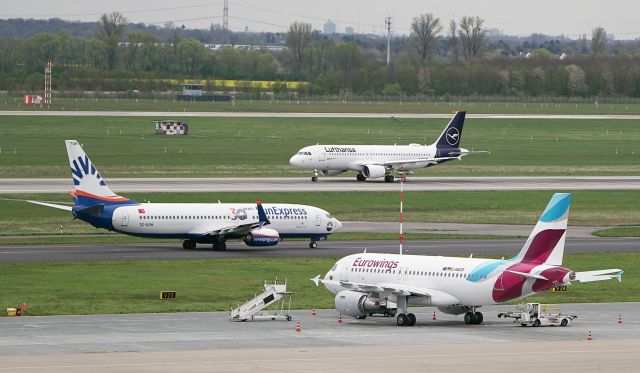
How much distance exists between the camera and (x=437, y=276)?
57.9 meters

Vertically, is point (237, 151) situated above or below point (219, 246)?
below

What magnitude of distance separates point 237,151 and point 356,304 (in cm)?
10776

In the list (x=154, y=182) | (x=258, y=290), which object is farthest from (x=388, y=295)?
(x=154, y=182)

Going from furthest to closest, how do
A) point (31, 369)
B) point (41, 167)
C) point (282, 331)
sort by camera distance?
point (41, 167)
point (282, 331)
point (31, 369)

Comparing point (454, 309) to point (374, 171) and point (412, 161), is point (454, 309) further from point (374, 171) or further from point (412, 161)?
point (412, 161)

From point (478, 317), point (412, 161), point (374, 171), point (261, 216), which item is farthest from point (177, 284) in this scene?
point (412, 161)

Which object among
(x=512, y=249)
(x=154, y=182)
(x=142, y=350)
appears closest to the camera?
(x=142, y=350)

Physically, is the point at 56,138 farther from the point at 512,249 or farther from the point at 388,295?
the point at 388,295

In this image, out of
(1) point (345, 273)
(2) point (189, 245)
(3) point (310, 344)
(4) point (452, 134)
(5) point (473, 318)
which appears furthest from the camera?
(4) point (452, 134)

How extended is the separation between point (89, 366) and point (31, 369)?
2026 millimetres

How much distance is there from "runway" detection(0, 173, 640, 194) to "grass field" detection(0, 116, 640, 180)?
6446 mm

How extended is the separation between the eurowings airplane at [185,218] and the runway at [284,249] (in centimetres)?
107

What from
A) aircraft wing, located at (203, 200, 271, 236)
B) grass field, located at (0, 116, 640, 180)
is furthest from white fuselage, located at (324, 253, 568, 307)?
grass field, located at (0, 116, 640, 180)

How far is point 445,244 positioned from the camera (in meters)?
89.4
